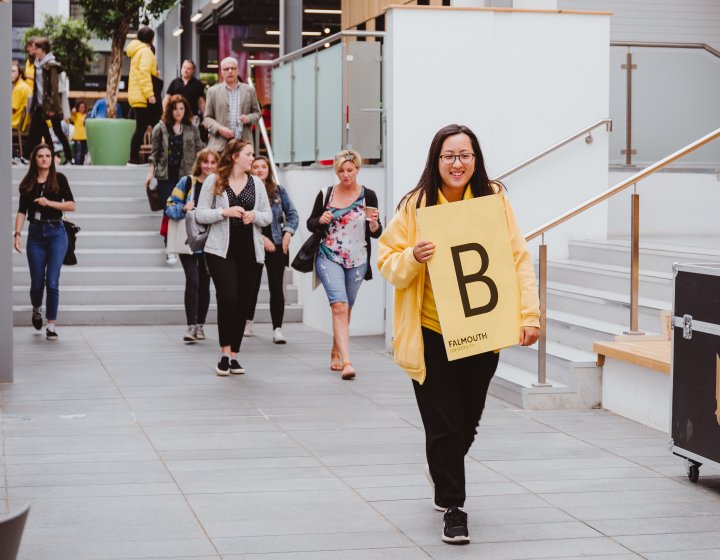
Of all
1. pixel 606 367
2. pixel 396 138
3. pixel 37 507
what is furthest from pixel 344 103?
pixel 37 507

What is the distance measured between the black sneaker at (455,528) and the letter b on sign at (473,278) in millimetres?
883

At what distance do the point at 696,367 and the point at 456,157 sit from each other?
1992mm

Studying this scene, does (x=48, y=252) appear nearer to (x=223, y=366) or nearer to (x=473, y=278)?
(x=223, y=366)

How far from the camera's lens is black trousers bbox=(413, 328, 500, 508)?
5.78 meters

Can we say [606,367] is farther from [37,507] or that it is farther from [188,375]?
[37,507]

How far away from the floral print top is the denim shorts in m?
0.06

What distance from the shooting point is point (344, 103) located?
13836 mm

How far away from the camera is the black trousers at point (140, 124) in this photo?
20.5 meters

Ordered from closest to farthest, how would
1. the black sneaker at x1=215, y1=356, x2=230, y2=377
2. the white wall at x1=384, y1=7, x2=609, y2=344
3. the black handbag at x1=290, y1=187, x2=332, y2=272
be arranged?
the black sneaker at x1=215, y1=356, x2=230, y2=377
the black handbag at x1=290, y1=187, x2=332, y2=272
the white wall at x1=384, y1=7, x2=609, y2=344

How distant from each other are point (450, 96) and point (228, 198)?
3064 millimetres

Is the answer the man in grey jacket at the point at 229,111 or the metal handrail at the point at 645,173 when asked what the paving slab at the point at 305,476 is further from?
the man in grey jacket at the point at 229,111

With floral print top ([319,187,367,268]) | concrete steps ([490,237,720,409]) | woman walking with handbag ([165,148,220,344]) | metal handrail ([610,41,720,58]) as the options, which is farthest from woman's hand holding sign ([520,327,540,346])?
metal handrail ([610,41,720,58])

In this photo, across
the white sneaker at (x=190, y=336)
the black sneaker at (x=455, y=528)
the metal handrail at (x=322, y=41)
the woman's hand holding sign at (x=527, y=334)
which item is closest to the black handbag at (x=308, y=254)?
the white sneaker at (x=190, y=336)

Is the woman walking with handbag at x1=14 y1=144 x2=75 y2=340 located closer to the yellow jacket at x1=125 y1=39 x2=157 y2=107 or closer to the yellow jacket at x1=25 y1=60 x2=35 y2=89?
the yellow jacket at x1=25 y1=60 x2=35 y2=89
